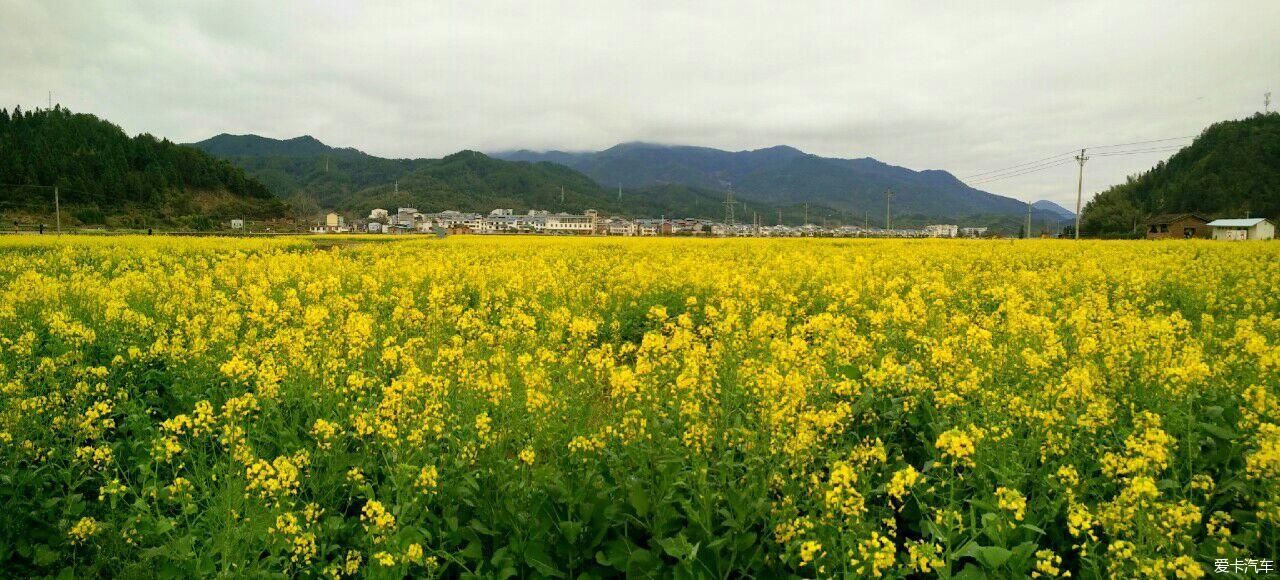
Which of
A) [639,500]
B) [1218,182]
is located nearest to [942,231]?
[1218,182]

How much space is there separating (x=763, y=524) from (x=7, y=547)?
4.55m

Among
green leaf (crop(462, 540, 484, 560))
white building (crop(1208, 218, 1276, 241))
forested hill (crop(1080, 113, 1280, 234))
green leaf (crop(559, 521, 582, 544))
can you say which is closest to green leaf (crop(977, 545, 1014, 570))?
green leaf (crop(559, 521, 582, 544))

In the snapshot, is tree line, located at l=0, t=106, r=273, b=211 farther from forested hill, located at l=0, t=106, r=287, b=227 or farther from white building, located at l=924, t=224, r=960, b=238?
white building, located at l=924, t=224, r=960, b=238

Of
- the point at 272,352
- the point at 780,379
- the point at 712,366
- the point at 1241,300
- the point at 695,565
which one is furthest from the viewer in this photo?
the point at 1241,300

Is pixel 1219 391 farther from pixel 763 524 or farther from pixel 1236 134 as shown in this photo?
pixel 1236 134

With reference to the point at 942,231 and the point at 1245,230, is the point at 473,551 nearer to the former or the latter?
the point at 1245,230

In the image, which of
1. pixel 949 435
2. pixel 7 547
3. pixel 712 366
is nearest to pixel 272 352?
pixel 7 547

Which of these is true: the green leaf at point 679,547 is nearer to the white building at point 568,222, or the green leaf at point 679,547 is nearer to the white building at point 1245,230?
the white building at point 1245,230

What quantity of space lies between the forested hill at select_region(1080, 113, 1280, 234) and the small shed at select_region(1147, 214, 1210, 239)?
2353mm

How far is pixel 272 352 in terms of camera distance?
5.46m

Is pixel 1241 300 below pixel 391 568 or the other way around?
the other way around

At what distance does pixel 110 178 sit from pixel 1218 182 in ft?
467

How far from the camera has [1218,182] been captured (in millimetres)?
72562

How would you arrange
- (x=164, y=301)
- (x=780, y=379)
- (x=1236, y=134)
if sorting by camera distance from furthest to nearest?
(x=1236, y=134)
(x=164, y=301)
(x=780, y=379)
